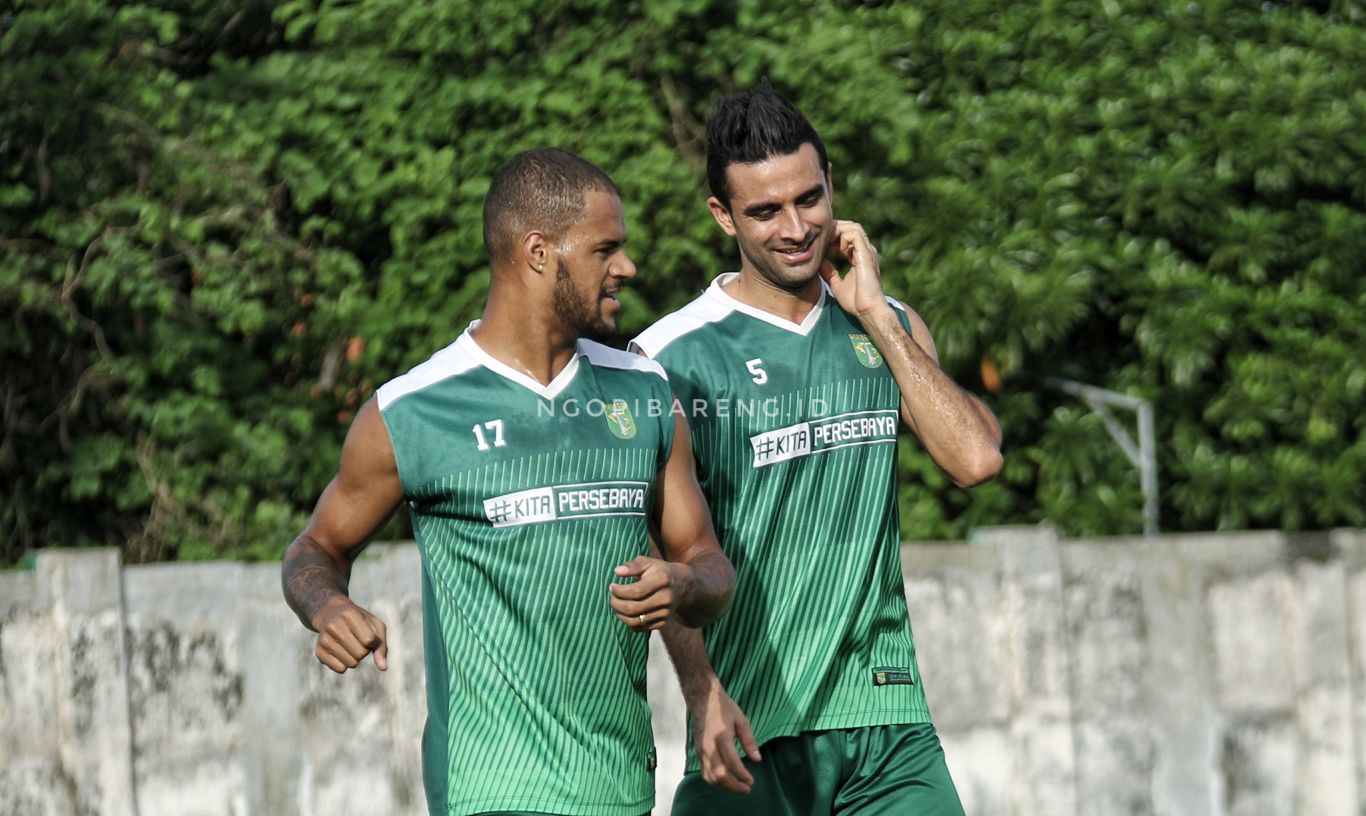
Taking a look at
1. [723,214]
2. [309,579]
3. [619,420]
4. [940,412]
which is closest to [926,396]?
[940,412]

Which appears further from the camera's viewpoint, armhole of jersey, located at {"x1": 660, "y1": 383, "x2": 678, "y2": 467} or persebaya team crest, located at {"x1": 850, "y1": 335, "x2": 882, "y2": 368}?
persebaya team crest, located at {"x1": 850, "y1": 335, "x2": 882, "y2": 368}

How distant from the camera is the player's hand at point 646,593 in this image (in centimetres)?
359

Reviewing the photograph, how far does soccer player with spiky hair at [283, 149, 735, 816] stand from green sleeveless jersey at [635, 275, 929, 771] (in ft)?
1.09

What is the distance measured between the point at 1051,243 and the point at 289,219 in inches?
136

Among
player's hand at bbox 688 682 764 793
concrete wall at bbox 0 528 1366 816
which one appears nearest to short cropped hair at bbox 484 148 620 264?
player's hand at bbox 688 682 764 793

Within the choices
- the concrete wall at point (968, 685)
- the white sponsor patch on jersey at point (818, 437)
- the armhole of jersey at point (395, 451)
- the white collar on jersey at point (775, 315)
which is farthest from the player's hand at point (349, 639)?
the concrete wall at point (968, 685)

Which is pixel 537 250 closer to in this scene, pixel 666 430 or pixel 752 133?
pixel 666 430

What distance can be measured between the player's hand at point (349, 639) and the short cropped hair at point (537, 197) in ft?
2.78

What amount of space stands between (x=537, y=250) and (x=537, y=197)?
109 mm

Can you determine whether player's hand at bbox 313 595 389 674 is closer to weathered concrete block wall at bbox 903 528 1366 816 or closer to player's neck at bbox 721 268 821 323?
player's neck at bbox 721 268 821 323

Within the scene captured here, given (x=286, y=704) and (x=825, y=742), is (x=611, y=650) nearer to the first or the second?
(x=825, y=742)

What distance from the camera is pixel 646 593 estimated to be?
3592 mm

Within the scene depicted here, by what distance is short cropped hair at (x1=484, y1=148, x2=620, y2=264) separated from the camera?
402cm

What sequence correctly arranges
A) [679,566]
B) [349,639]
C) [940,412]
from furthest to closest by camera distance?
[940,412], [679,566], [349,639]
